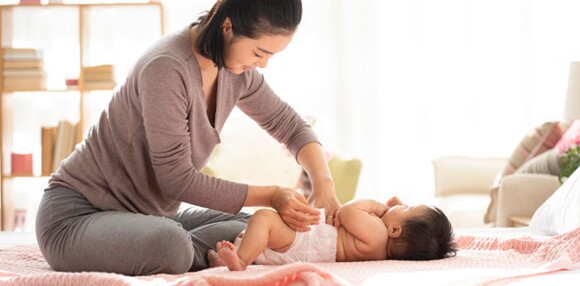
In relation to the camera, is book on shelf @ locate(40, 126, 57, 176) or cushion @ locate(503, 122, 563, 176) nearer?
cushion @ locate(503, 122, 563, 176)

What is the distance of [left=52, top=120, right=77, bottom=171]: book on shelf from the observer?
4.85m

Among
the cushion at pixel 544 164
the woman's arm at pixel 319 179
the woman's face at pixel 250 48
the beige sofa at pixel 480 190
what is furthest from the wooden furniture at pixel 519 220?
the woman's face at pixel 250 48

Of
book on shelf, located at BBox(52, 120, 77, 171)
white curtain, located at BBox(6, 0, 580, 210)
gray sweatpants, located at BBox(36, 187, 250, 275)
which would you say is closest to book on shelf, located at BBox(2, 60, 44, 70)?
book on shelf, located at BBox(52, 120, 77, 171)

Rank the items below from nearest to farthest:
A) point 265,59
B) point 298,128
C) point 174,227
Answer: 1. point 174,227
2. point 265,59
3. point 298,128

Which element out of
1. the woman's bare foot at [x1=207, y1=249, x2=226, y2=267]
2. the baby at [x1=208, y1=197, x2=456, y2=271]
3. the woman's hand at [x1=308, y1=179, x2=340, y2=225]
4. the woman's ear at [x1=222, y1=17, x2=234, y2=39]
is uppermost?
the woman's ear at [x1=222, y1=17, x2=234, y2=39]

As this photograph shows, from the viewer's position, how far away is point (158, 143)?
6.23 ft

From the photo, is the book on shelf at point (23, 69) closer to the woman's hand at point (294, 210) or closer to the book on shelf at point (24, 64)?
the book on shelf at point (24, 64)

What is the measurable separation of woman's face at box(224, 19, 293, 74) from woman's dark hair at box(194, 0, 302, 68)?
0.01 m

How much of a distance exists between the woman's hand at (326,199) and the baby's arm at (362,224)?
0.20 ft

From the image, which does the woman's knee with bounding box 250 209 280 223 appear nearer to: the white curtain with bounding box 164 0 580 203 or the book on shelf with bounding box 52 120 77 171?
the book on shelf with bounding box 52 120 77 171

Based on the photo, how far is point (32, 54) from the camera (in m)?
4.82

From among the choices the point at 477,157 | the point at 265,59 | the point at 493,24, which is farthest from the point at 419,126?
the point at 265,59

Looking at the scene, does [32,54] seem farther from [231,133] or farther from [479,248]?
[479,248]

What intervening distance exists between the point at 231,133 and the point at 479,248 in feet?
8.59
